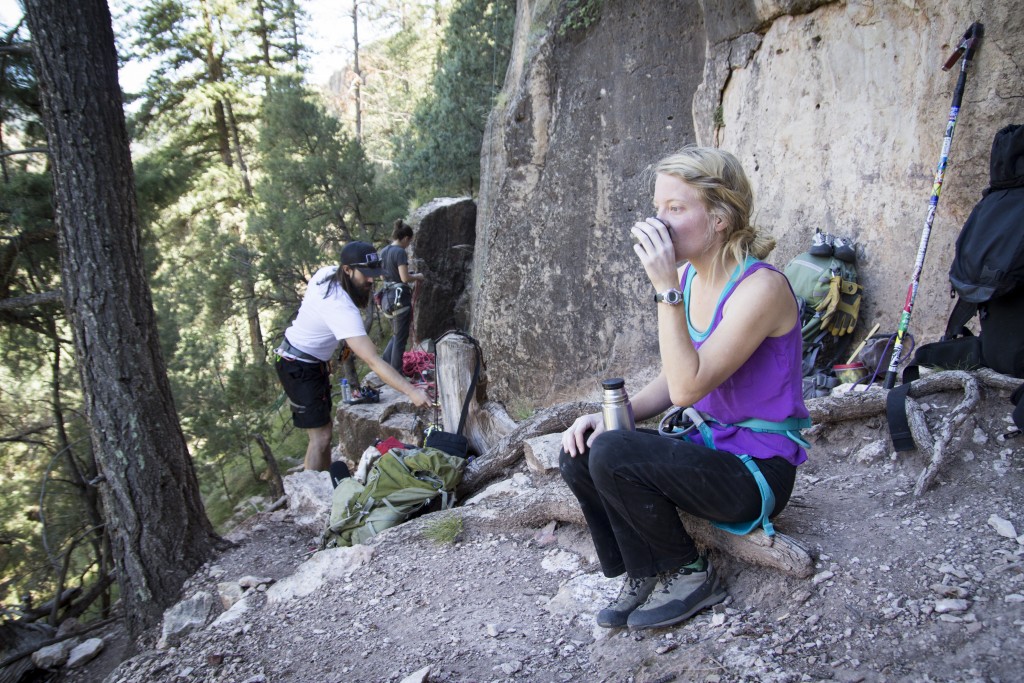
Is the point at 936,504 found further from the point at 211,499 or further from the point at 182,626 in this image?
the point at 211,499

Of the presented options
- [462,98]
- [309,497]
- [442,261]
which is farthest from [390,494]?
[462,98]

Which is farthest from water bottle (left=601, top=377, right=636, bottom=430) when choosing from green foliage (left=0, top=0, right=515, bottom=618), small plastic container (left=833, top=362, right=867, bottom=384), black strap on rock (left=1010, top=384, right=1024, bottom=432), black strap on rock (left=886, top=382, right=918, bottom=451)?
green foliage (left=0, top=0, right=515, bottom=618)

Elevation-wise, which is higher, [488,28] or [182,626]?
[488,28]

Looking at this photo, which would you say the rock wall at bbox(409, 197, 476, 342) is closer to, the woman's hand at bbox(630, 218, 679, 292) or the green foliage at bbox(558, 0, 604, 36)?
the green foliage at bbox(558, 0, 604, 36)

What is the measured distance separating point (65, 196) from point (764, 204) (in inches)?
206

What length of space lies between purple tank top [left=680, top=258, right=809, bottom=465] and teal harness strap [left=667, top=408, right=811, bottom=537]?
2 centimetres

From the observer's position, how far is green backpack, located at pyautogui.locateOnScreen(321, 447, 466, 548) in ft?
13.4

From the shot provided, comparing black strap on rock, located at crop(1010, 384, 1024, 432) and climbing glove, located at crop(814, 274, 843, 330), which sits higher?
climbing glove, located at crop(814, 274, 843, 330)

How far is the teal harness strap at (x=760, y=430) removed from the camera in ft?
7.46

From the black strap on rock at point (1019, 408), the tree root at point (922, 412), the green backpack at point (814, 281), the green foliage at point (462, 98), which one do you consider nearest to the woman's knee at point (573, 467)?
the tree root at point (922, 412)

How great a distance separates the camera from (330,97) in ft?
99.3

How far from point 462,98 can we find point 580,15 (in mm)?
5716

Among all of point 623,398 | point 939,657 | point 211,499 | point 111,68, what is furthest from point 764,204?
point 211,499

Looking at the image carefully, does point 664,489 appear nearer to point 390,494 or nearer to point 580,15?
point 390,494
